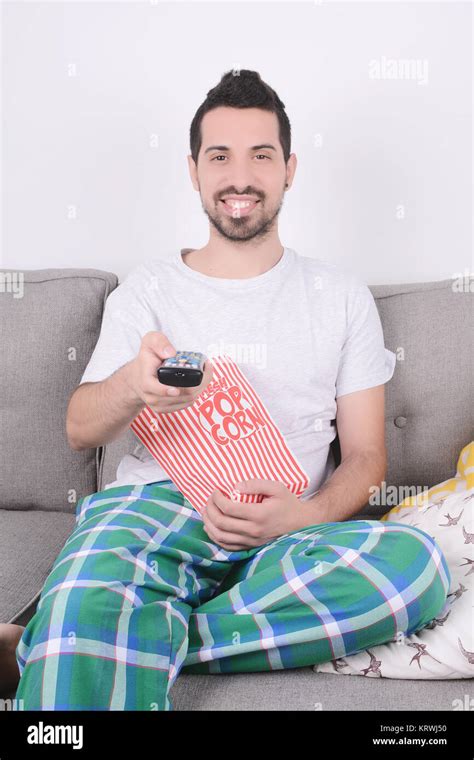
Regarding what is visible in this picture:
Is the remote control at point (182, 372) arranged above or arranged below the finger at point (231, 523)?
above

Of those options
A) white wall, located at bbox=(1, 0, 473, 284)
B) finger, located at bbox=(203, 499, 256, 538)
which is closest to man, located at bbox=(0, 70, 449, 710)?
finger, located at bbox=(203, 499, 256, 538)

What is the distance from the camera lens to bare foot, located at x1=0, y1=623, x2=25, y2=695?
1049 mm

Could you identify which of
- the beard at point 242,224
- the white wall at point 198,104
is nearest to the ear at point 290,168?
the beard at point 242,224

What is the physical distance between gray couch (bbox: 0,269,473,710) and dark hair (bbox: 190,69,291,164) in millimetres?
360

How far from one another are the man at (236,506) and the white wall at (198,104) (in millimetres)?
321

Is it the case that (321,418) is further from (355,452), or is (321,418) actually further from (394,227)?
(394,227)

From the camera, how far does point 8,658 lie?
3.44ft

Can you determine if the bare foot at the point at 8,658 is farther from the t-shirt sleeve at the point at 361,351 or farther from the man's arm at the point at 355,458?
the t-shirt sleeve at the point at 361,351

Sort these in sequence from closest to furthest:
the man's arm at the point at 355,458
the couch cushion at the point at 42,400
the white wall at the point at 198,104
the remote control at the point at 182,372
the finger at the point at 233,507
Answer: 1. the remote control at the point at 182,372
2. the finger at the point at 233,507
3. the man's arm at the point at 355,458
4. the couch cushion at the point at 42,400
5. the white wall at the point at 198,104

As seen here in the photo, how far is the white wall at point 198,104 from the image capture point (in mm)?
1768

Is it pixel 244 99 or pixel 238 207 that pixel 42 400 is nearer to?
pixel 238 207

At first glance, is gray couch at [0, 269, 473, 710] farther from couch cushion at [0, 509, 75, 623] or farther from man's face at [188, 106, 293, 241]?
man's face at [188, 106, 293, 241]

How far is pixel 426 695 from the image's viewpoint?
932 millimetres
